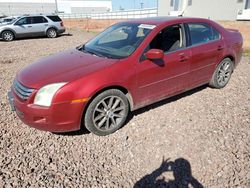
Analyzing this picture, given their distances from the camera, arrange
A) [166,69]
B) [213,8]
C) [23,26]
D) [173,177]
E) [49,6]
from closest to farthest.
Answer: [173,177], [166,69], [23,26], [213,8], [49,6]

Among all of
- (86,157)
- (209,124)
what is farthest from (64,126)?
(209,124)

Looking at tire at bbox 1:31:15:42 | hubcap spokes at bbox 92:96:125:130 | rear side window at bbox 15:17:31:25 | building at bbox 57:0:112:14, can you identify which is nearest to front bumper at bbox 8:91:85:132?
hubcap spokes at bbox 92:96:125:130

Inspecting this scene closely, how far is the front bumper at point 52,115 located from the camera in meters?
2.98

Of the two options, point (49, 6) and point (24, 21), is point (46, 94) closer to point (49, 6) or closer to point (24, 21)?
point (24, 21)

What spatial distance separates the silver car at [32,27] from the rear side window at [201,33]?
13391 millimetres

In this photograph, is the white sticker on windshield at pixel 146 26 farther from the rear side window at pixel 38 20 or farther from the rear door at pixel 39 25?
the rear side window at pixel 38 20

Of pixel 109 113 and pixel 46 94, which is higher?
pixel 46 94

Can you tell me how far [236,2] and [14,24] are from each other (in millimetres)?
20205

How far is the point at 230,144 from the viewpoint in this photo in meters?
3.24

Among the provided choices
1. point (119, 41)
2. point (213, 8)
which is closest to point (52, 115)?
point (119, 41)

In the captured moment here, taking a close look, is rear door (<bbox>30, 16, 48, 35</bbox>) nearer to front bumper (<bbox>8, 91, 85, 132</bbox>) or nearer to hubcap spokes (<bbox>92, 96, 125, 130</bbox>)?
front bumper (<bbox>8, 91, 85, 132</bbox>)

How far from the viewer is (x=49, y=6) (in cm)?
6888

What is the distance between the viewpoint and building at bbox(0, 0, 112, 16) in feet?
203

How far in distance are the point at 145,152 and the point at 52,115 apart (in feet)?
4.41
